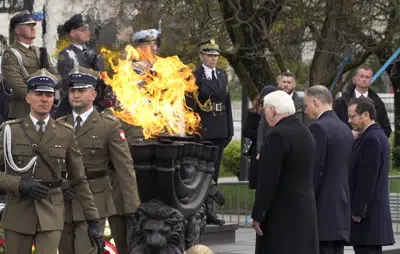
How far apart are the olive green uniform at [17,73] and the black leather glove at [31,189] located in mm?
2850

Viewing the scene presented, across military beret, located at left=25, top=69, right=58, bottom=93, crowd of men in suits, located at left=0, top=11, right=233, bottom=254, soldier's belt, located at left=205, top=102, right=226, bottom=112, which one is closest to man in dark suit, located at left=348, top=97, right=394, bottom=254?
crowd of men in suits, located at left=0, top=11, right=233, bottom=254

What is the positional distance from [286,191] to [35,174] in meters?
2.22

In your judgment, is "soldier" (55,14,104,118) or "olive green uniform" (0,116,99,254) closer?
"olive green uniform" (0,116,99,254)

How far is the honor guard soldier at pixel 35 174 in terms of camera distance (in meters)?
9.91

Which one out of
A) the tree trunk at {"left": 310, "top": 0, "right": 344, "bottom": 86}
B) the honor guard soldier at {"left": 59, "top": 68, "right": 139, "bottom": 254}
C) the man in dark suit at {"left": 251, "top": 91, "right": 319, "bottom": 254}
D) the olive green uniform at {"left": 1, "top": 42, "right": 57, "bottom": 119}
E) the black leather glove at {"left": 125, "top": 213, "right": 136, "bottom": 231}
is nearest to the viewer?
the black leather glove at {"left": 125, "top": 213, "right": 136, "bottom": 231}

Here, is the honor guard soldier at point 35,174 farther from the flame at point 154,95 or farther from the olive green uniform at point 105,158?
the flame at point 154,95

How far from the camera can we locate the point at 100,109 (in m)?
13.2

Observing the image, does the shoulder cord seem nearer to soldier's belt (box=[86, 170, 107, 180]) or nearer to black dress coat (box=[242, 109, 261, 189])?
soldier's belt (box=[86, 170, 107, 180])

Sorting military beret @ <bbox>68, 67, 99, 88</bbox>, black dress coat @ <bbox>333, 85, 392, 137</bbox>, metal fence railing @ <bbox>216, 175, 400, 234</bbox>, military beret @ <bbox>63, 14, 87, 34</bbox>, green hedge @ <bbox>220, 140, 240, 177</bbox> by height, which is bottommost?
green hedge @ <bbox>220, 140, 240, 177</bbox>

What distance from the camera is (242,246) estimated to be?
50.8 ft

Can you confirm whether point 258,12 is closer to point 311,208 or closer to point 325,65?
point 325,65

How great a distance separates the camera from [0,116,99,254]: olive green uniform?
9922 mm

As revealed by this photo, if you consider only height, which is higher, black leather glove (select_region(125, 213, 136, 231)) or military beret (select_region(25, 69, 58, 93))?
military beret (select_region(25, 69, 58, 93))

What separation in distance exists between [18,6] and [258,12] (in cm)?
545
